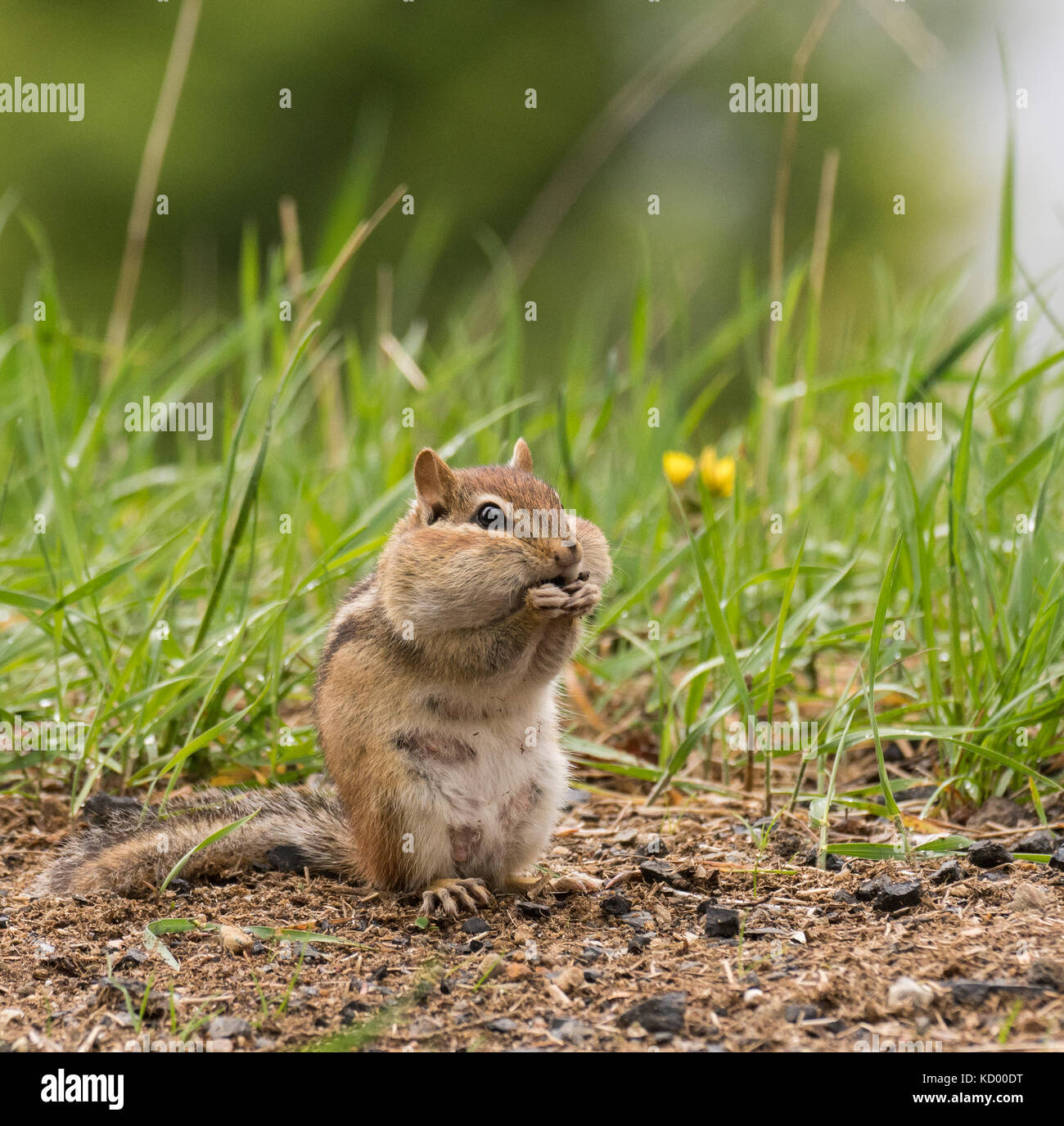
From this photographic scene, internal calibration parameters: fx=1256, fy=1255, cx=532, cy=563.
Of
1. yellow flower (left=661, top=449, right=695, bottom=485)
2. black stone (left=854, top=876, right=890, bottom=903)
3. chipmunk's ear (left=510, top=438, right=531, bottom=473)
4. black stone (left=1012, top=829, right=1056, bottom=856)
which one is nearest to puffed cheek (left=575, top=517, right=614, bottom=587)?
chipmunk's ear (left=510, top=438, right=531, bottom=473)

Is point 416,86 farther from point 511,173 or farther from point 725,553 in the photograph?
point 725,553

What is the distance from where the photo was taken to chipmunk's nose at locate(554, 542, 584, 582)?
301 cm

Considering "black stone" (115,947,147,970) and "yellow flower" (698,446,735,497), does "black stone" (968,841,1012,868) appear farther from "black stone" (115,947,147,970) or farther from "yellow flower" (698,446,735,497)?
"black stone" (115,947,147,970)

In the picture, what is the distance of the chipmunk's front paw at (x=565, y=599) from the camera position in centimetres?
299

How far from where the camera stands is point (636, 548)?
14.8 feet

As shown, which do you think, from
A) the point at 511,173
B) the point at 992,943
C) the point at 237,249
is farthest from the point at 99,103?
the point at 992,943

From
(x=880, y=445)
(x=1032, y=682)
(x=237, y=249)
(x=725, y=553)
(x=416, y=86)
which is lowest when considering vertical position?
(x=1032, y=682)

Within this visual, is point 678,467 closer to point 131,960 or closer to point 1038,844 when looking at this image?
point 1038,844

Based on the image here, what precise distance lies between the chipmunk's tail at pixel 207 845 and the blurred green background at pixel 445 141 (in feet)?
38.8

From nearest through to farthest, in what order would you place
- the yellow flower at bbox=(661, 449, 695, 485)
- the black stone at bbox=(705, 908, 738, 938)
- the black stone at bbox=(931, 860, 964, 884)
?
the black stone at bbox=(705, 908, 738, 938) → the black stone at bbox=(931, 860, 964, 884) → the yellow flower at bbox=(661, 449, 695, 485)

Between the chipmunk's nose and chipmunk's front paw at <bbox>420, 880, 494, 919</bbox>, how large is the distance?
0.79m

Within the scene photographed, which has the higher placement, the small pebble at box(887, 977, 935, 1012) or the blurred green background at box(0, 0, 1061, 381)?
A: the blurred green background at box(0, 0, 1061, 381)

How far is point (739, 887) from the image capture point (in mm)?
3072

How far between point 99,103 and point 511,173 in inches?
204
